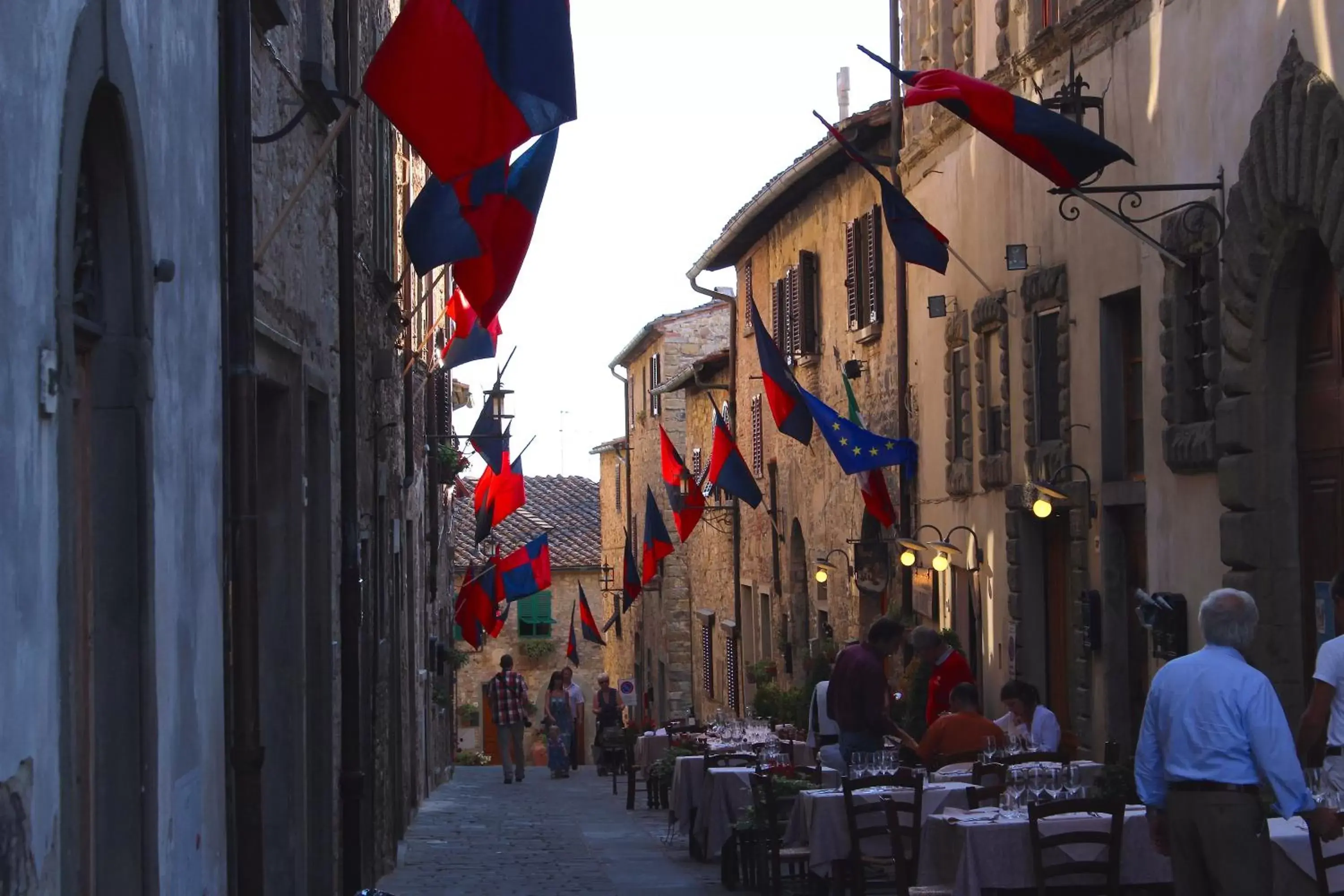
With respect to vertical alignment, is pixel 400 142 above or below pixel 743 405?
above

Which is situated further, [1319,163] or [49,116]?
[1319,163]

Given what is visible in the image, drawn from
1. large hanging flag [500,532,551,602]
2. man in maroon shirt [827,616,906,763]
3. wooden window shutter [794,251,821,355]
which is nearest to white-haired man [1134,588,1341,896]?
man in maroon shirt [827,616,906,763]

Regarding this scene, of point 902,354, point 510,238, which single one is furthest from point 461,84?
point 902,354

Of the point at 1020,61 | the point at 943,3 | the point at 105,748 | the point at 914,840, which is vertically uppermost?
the point at 943,3

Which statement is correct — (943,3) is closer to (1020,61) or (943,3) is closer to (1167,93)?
(1020,61)

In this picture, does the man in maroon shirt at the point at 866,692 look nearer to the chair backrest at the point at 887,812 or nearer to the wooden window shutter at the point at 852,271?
the chair backrest at the point at 887,812

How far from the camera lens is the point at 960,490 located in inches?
685

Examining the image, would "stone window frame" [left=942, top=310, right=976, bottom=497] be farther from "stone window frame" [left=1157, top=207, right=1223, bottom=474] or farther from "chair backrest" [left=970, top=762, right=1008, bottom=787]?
"chair backrest" [left=970, top=762, right=1008, bottom=787]

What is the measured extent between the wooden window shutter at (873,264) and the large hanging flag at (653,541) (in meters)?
6.91

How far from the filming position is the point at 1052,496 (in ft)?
46.0

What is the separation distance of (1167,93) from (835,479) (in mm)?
11226

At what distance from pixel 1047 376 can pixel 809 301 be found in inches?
367

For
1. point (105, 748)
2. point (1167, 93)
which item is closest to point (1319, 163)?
point (1167, 93)

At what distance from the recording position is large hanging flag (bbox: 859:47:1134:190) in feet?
35.4
